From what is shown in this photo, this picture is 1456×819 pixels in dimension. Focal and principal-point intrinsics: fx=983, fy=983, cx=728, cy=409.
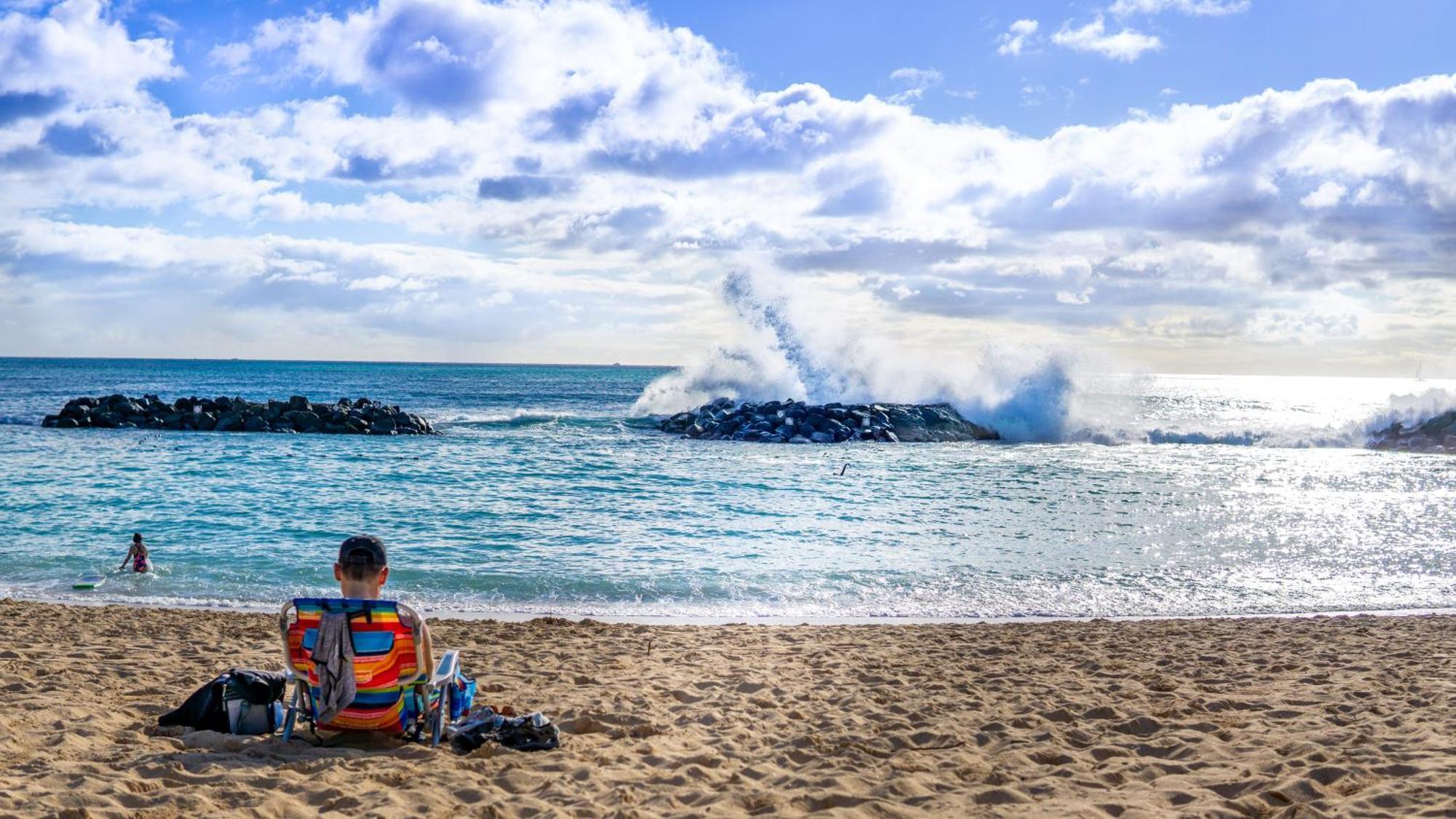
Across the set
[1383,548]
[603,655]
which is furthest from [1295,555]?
[603,655]

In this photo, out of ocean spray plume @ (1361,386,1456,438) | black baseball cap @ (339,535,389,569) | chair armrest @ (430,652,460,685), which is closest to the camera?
black baseball cap @ (339,535,389,569)

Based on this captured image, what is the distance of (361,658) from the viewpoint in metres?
5.24

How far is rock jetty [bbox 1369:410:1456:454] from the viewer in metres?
36.3

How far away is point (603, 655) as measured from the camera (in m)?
8.26

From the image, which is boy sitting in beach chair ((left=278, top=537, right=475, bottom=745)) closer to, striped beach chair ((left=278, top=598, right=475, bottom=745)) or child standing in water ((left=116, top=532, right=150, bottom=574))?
striped beach chair ((left=278, top=598, right=475, bottom=745))

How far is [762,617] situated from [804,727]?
443cm

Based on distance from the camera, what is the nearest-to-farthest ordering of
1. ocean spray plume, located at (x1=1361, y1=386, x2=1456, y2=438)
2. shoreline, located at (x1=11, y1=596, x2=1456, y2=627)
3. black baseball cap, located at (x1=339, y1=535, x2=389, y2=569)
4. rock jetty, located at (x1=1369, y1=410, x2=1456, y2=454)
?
black baseball cap, located at (x1=339, y1=535, x2=389, y2=569) → shoreline, located at (x1=11, y1=596, x2=1456, y2=627) → rock jetty, located at (x1=1369, y1=410, x2=1456, y2=454) → ocean spray plume, located at (x1=1361, y1=386, x2=1456, y2=438)

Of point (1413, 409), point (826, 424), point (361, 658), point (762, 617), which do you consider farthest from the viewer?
point (1413, 409)

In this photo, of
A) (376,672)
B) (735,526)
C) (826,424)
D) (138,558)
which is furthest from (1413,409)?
(376,672)

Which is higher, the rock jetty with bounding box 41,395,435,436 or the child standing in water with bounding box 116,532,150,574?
the rock jetty with bounding box 41,395,435,436

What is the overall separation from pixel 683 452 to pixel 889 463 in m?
6.22

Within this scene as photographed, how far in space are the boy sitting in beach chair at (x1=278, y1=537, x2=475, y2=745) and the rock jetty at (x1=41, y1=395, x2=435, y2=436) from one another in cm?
3201

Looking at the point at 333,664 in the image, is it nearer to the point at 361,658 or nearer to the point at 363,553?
the point at 361,658

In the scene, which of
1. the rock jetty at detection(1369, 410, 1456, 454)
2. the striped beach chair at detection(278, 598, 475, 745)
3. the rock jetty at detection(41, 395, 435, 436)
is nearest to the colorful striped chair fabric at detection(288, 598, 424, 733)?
the striped beach chair at detection(278, 598, 475, 745)
